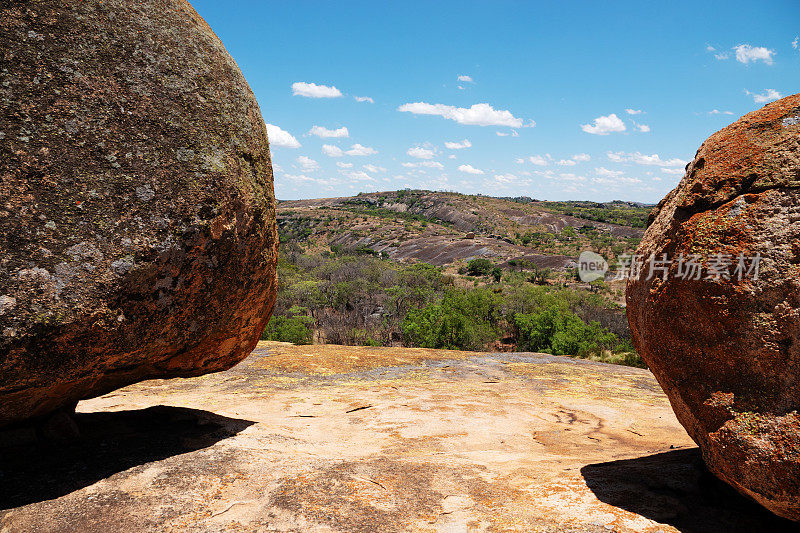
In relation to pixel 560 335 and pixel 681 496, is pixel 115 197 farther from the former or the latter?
pixel 560 335

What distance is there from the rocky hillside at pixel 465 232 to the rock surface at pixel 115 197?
4353 centimetres

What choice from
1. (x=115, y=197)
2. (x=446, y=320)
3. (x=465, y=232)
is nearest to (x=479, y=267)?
(x=446, y=320)

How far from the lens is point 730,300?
329 centimetres

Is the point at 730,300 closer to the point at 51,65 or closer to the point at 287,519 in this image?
the point at 287,519

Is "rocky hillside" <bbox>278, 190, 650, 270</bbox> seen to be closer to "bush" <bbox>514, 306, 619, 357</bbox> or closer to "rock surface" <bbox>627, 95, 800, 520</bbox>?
"bush" <bbox>514, 306, 619, 357</bbox>

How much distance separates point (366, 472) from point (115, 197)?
3.14 meters

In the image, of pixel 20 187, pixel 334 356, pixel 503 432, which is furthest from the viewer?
pixel 334 356

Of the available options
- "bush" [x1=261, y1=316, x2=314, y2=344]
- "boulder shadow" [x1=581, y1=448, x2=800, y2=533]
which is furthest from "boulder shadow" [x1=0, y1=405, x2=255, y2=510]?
"bush" [x1=261, y1=316, x2=314, y2=344]

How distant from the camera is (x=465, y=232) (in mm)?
75188

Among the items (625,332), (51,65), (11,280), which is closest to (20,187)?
(11,280)

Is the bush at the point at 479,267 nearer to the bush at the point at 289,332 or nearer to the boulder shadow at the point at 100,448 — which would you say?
the bush at the point at 289,332

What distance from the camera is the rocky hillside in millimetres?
52156

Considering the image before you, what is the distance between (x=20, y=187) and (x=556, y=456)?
550 cm

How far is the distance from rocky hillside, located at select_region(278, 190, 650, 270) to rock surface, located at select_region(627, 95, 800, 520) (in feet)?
141
